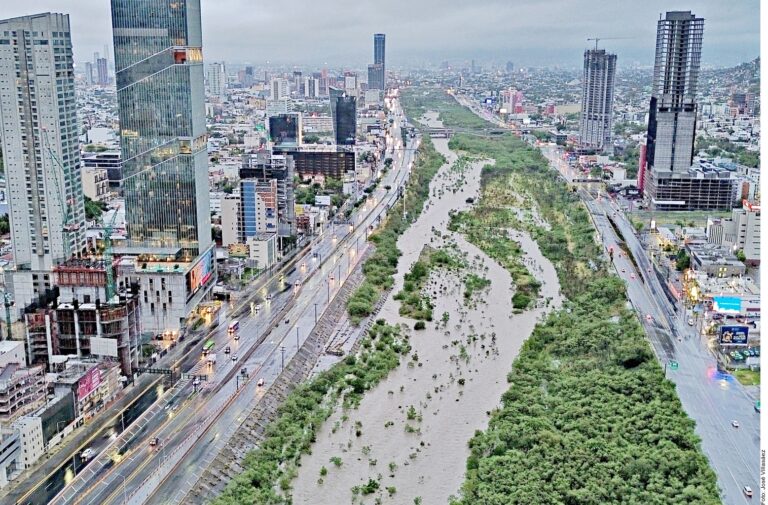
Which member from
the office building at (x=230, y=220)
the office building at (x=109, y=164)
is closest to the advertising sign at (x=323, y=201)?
the office building at (x=230, y=220)

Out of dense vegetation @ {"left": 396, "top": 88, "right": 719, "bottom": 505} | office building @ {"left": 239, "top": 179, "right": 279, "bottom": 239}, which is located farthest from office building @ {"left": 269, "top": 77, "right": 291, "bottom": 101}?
dense vegetation @ {"left": 396, "top": 88, "right": 719, "bottom": 505}

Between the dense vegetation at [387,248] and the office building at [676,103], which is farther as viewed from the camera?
the office building at [676,103]

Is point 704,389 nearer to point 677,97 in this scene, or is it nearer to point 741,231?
point 741,231

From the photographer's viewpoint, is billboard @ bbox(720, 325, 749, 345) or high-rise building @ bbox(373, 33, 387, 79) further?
high-rise building @ bbox(373, 33, 387, 79)

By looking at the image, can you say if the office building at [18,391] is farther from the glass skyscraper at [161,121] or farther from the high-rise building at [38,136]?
the glass skyscraper at [161,121]

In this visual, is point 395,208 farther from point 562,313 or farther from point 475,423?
point 475,423

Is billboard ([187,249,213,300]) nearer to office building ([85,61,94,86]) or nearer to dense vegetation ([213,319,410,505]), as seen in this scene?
dense vegetation ([213,319,410,505])
